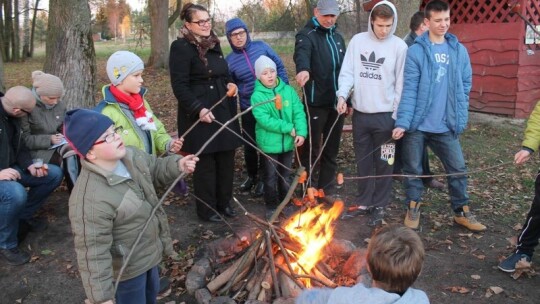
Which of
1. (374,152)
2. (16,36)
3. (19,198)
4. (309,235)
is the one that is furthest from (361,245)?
(16,36)

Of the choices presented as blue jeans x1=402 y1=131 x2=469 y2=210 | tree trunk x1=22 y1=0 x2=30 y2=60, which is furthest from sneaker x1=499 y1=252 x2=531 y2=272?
tree trunk x1=22 y1=0 x2=30 y2=60

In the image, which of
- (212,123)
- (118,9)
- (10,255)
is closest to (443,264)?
(212,123)

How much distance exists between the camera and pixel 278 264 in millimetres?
3316

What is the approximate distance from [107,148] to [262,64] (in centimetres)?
246

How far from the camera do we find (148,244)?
2.74m

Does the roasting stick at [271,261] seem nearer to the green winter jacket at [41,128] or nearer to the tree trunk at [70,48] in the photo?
the green winter jacket at [41,128]

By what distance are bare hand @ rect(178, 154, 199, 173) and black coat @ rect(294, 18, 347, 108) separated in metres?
2.26

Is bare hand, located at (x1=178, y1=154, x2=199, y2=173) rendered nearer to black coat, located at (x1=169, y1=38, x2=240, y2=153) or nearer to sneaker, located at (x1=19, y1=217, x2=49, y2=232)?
black coat, located at (x1=169, y1=38, x2=240, y2=153)

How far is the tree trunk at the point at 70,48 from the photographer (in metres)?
5.93

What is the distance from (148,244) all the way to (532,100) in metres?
9.04

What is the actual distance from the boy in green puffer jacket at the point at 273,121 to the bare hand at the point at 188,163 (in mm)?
1771

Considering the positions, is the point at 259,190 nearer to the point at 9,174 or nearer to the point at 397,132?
the point at 397,132

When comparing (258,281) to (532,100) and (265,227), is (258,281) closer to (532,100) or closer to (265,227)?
(265,227)

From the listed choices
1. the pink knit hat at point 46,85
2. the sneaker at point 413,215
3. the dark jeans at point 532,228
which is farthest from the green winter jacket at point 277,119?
the dark jeans at point 532,228
